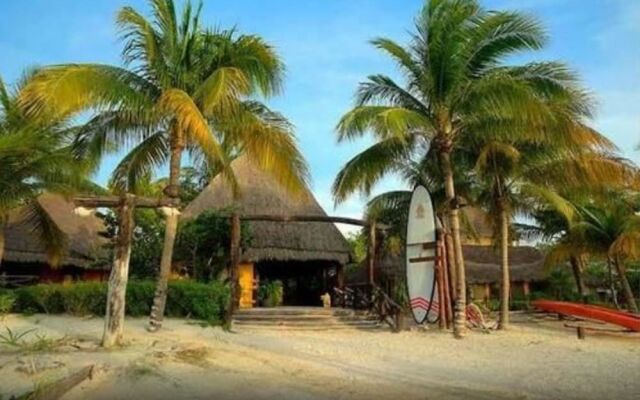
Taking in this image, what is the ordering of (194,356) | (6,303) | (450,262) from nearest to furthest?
(194,356) → (450,262) → (6,303)

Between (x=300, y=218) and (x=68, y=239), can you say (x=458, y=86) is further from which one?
(x=68, y=239)

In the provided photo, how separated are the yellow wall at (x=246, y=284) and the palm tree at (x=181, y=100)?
762cm

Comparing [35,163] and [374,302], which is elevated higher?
[35,163]

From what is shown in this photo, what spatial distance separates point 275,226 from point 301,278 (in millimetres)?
4203

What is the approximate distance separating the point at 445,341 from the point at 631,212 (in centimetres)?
1165

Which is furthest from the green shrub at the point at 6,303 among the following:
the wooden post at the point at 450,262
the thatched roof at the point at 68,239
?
the wooden post at the point at 450,262

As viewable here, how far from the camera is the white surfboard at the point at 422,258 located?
15.1 metres

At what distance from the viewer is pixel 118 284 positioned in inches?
428

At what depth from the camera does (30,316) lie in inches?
644

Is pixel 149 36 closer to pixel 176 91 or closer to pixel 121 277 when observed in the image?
pixel 176 91

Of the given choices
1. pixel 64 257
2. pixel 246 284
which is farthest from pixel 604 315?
pixel 64 257

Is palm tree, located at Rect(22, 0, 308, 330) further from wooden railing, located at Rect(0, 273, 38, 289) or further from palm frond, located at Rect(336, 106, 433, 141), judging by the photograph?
wooden railing, located at Rect(0, 273, 38, 289)

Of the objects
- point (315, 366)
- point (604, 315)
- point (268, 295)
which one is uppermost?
point (268, 295)

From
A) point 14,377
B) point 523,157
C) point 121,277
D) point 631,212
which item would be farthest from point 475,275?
point 14,377
